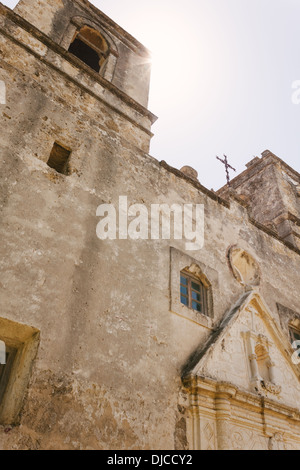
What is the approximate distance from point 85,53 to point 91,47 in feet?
1.61

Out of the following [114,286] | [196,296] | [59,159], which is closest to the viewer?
[114,286]

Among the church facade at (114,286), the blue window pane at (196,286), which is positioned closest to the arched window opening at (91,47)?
the church facade at (114,286)

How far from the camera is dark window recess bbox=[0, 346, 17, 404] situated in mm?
4294

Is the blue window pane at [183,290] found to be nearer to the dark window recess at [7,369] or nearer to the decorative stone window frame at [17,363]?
the decorative stone window frame at [17,363]

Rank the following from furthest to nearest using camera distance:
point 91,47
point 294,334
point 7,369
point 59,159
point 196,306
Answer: point 91,47 → point 294,334 → point 196,306 → point 59,159 → point 7,369

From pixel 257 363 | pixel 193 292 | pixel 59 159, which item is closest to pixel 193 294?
pixel 193 292

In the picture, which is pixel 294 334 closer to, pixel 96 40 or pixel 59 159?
pixel 59 159

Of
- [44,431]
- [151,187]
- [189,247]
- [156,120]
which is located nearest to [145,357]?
[44,431]

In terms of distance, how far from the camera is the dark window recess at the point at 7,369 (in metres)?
4.29

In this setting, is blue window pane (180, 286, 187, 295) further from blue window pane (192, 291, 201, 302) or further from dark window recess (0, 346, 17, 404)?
dark window recess (0, 346, 17, 404)

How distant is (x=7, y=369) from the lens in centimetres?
444

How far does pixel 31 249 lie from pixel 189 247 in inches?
133

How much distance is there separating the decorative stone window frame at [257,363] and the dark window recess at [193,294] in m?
0.96

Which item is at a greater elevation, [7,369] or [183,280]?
[183,280]
